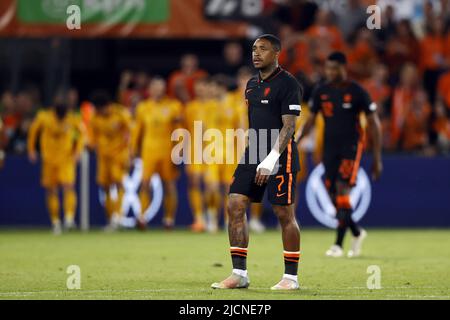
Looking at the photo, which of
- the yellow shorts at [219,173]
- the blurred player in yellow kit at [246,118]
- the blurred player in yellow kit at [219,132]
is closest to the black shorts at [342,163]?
the blurred player in yellow kit at [246,118]

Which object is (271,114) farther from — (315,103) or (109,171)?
Result: (109,171)

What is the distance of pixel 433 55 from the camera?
76.1ft

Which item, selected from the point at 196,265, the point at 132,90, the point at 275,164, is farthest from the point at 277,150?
the point at 132,90

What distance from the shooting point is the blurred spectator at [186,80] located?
Answer: 22.6 metres

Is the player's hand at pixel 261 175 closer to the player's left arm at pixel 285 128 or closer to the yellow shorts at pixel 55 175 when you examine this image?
the player's left arm at pixel 285 128

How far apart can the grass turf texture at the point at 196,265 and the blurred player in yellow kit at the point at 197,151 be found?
0.90 meters

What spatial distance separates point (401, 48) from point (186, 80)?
14.7 ft

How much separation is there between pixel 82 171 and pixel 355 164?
854 centimetres

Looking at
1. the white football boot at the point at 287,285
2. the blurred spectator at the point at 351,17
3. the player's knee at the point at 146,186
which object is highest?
the blurred spectator at the point at 351,17

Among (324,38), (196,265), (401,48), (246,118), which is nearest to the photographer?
(196,265)

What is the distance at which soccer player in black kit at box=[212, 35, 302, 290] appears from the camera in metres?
11.0

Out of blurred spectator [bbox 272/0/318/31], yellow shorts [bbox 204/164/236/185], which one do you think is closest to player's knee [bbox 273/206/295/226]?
yellow shorts [bbox 204/164/236/185]
